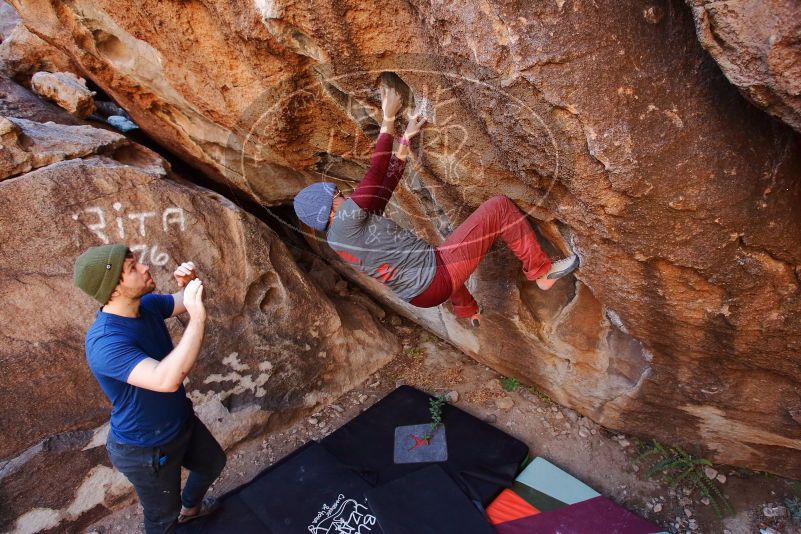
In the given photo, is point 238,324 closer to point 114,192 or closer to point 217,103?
point 114,192

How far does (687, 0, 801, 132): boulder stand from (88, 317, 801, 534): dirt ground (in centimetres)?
236

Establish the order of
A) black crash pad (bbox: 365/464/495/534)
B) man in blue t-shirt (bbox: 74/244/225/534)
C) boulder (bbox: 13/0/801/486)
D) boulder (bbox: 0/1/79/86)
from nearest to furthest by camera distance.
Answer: boulder (bbox: 13/0/801/486)
man in blue t-shirt (bbox: 74/244/225/534)
black crash pad (bbox: 365/464/495/534)
boulder (bbox: 0/1/79/86)

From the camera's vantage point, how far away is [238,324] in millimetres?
3721

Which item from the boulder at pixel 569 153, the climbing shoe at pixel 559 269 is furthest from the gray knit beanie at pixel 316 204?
the climbing shoe at pixel 559 269

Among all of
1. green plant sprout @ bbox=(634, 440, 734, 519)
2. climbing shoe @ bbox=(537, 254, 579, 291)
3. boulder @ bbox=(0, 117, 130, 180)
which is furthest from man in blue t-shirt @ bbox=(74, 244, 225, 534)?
green plant sprout @ bbox=(634, 440, 734, 519)

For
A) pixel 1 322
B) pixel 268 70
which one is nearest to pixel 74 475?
pixel 1 322

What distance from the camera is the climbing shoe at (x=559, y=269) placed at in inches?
107

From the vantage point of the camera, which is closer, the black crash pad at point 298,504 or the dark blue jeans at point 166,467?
the dark blue jeans at point 166,467

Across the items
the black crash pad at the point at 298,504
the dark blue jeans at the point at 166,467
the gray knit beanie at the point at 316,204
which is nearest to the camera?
the dark blue jeans at the point at 166,467

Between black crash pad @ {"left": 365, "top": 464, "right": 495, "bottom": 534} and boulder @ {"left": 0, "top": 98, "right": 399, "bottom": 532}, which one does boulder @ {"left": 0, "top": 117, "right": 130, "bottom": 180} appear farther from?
black crash pad @ {"left": 365, "top": 464, "right": 495, "bottom": 534}

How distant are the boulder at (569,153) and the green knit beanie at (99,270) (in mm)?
1244

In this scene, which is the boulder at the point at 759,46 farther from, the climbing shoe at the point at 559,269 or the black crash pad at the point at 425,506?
the black crash pad at the point at 425,506

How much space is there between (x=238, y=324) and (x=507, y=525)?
215 cm

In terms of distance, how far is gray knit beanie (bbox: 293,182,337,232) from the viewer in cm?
265
